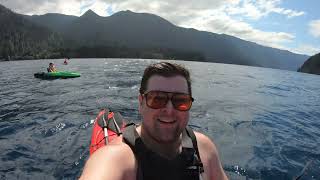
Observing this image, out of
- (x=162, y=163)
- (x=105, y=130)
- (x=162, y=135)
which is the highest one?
(x=162, y=135)

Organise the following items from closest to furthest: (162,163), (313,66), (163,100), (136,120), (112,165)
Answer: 1. (112,165)
2. (162,163)
3. (163,100)
4. (136,120)
5. (313,66)

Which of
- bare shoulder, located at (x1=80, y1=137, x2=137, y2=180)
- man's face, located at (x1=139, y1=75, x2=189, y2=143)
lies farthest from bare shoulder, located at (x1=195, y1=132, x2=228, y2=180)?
bare shoulder, located at (x1=80, y1=137, x2=137, y2=180)

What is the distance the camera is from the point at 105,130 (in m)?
8.95

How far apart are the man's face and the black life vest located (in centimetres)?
21

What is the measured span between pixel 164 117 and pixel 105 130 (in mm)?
5346

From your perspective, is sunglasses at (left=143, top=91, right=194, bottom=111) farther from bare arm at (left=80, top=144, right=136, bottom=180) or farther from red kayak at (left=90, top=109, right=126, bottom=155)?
red kayak at (left=90, top=109, right=126, bottom=155)

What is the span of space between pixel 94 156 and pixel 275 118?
1752cm

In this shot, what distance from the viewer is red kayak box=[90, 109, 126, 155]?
26.8 feet

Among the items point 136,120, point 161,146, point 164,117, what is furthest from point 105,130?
point 136,120

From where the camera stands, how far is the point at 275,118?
757 inches

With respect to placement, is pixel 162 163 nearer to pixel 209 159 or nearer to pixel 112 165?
pixel 112 165

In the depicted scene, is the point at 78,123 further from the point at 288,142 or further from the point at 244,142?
the point at 288,142

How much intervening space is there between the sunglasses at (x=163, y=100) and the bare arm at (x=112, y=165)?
62cm

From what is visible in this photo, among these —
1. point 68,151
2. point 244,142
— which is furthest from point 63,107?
point 244,142
